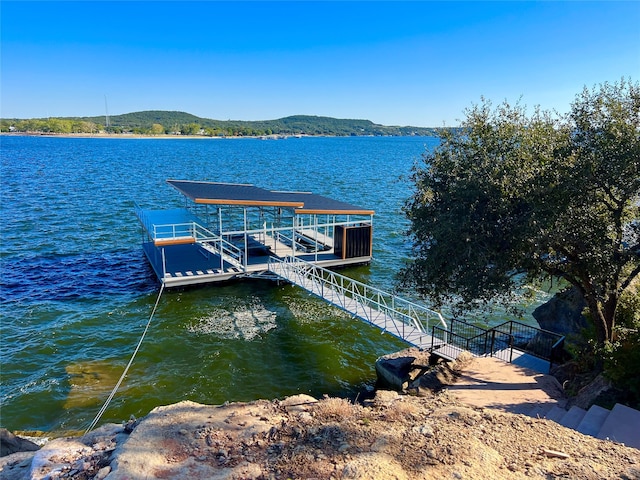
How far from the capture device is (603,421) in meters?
9.56

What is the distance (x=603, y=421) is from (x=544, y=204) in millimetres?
4953

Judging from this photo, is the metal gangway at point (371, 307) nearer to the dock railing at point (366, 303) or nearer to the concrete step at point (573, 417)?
the dock railing at point (366, 303)

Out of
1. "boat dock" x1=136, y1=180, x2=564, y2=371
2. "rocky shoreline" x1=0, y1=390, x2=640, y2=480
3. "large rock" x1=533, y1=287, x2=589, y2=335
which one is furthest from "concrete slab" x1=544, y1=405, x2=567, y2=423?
"large rock" x1=533, y1=287, x2=589, y2=335

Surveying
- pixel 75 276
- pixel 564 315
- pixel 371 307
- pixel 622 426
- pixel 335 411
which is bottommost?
pixel 75 276

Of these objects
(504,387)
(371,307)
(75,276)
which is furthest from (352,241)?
(75,276)

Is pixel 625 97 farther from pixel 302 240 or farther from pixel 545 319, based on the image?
pixel 302 240

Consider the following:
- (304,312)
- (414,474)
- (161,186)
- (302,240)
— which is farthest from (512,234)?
(161,186)

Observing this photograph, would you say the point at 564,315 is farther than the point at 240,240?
No

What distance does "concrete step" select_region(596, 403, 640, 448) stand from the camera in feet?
28.7

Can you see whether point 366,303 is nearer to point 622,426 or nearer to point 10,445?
point 622,426

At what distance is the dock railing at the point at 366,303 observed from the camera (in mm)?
16219

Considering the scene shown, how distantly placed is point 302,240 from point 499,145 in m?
19.3

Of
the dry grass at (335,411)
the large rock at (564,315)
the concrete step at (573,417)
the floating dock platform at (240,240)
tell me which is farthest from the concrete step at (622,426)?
the floating dock platform at (240,240)

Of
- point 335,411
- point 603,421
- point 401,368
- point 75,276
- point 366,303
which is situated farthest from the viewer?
point 75,276
